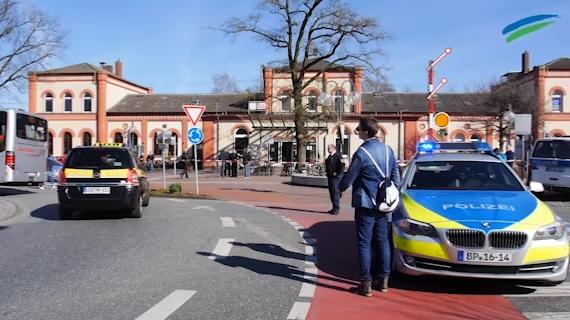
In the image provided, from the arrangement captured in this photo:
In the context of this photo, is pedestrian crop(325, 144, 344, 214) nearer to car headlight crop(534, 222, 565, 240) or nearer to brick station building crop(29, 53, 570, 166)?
car headlight crop(534, 222, 565, 240)

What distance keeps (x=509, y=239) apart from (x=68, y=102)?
56.0m

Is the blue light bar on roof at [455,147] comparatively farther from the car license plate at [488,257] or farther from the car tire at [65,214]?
the car tire at [65,214]

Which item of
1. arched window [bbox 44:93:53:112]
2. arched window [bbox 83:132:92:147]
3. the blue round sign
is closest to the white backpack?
the blue round sign

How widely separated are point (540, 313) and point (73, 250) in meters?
6.62

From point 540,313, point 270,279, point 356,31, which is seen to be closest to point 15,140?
point 270,279

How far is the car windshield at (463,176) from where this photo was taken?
7602 millimetres

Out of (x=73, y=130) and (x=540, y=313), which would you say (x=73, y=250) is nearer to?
(x=540, y=313)

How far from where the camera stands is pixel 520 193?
283 inches

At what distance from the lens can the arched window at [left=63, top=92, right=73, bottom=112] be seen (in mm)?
56094

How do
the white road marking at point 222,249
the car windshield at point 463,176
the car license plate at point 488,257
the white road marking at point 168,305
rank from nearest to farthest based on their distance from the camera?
1. the white road marking at point 168,305
2. the car license plate at point 488,257
3. the car windshield at point 463,176
4. the white road marking at point 222,249

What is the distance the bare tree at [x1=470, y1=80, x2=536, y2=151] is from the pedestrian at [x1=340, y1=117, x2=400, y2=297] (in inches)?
1463

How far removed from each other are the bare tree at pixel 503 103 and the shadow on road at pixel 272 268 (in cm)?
3637

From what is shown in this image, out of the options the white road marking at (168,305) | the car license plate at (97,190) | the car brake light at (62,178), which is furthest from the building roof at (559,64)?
the white road marking at (168,305)

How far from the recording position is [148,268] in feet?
24.7
